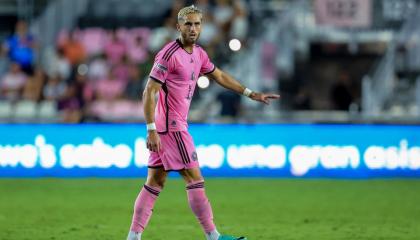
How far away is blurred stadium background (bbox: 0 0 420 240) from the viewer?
12.0 metres

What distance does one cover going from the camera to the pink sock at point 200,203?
8.45 m

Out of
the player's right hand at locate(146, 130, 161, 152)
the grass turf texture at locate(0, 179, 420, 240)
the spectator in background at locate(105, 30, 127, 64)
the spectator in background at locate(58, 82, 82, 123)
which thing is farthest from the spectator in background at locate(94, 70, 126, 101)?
the player's right hand at locate(146, 130, 161, 152)

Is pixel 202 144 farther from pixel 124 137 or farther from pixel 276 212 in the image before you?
pixel 276 212

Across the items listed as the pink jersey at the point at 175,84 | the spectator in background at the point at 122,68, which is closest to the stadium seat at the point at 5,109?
the spectator in background at the point at 122,68

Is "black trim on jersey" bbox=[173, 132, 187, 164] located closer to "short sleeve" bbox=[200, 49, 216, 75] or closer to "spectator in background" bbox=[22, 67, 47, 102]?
"short sleeve" bbox=[200, 49, 216, 75]

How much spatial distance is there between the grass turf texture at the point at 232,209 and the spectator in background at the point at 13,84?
12.5ft

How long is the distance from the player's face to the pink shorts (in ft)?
2.65

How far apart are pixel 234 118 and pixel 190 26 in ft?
31.9

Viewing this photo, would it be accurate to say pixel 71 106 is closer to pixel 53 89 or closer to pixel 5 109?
pixel 53 89

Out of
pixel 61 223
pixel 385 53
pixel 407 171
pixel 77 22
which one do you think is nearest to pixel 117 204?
pixel 61 223

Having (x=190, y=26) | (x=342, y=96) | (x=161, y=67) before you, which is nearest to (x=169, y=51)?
(x=161, y=67)

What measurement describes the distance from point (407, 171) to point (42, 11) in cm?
906

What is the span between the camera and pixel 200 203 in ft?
27.7

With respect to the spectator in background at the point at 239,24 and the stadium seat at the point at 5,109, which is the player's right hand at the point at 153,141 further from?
the spectator in background at the point at 239,24
